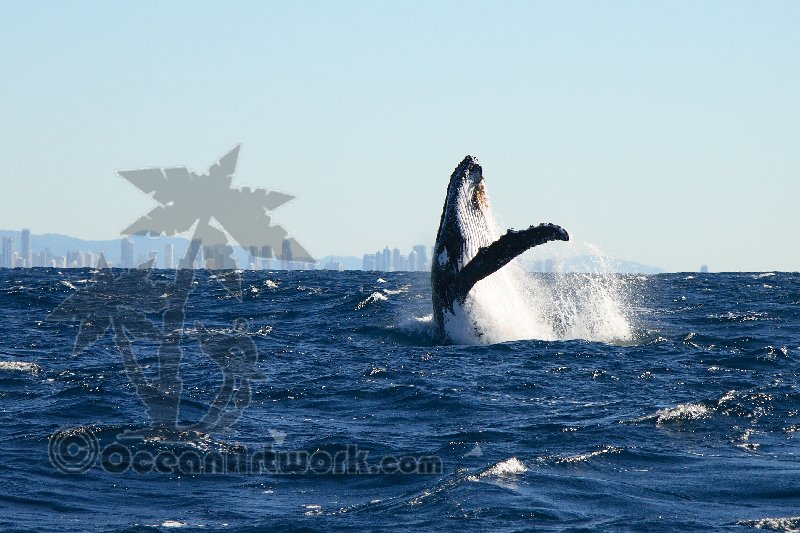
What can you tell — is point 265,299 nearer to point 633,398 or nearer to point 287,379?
point 287,379

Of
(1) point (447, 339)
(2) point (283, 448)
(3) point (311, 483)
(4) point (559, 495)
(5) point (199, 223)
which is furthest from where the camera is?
(1) point (447, 339)

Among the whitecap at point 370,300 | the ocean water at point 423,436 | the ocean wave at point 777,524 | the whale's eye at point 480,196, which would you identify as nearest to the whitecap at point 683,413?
the ocean water at point 423,436

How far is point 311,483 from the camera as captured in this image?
10.4 meters

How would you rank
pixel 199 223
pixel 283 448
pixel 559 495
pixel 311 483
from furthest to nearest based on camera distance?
pixel 199 223 → pixel 283 448 → pixel 311 483 → pixel 559 495

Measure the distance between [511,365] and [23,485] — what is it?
29.6ft

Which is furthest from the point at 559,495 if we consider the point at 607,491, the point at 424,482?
the point at 424,482

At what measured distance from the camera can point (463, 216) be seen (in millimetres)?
18203

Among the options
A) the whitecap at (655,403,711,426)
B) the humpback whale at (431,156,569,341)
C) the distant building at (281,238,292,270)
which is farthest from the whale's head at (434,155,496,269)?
the whitecap at (655,403,711,426)

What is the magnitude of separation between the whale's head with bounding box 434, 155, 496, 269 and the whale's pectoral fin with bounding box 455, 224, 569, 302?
41 centimetres

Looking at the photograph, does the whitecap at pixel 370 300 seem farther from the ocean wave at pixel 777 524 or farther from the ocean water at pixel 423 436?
the ocean wave at pixel 777 524

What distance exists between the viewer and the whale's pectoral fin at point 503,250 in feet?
53.4

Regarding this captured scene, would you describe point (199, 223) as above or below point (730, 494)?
above

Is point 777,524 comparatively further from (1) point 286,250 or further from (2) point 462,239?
(2) point 462,239

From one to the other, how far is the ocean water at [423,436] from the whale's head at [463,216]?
5.94ft
